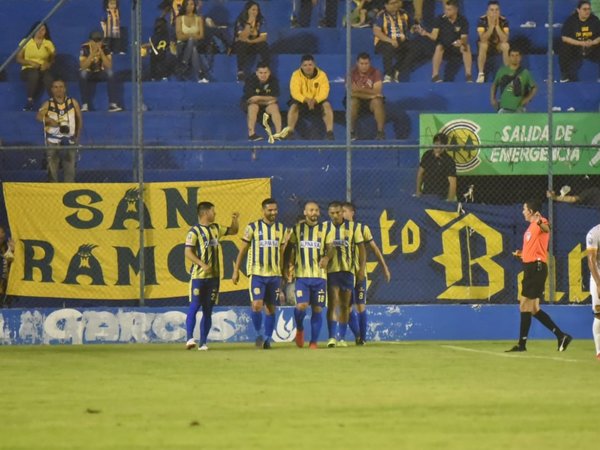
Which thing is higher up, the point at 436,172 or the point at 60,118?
the point at 60,118

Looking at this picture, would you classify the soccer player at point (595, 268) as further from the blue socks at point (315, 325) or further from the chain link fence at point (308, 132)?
the chain link fence at point (308, 132)

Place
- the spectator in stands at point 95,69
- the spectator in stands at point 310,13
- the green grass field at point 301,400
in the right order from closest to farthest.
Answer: the green grass field at point 301,400
the spectator in stands at point 95,69
the spectator in stands at point 310,13

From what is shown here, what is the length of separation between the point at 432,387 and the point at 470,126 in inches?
415

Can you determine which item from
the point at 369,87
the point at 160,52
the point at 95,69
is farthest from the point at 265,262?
the point at 95,69

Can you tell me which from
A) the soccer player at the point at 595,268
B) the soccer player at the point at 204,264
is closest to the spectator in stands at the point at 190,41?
the soccer player at the point at 204,264

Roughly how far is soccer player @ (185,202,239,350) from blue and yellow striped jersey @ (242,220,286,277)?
53cm

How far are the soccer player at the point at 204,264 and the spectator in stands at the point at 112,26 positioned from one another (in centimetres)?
667

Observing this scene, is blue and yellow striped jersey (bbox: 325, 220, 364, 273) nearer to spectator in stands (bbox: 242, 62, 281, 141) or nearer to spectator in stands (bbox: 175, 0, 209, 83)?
spectator in stands (bbox: 242, 62, 281, 141)

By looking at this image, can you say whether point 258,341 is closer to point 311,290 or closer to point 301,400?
point 311,290

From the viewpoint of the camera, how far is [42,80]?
2469 cm

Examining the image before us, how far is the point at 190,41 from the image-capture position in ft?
81.9

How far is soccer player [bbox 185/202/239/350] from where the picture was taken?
771 inches

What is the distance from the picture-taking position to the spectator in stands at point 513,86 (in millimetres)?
24297

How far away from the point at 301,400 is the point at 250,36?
13620 millimetres
